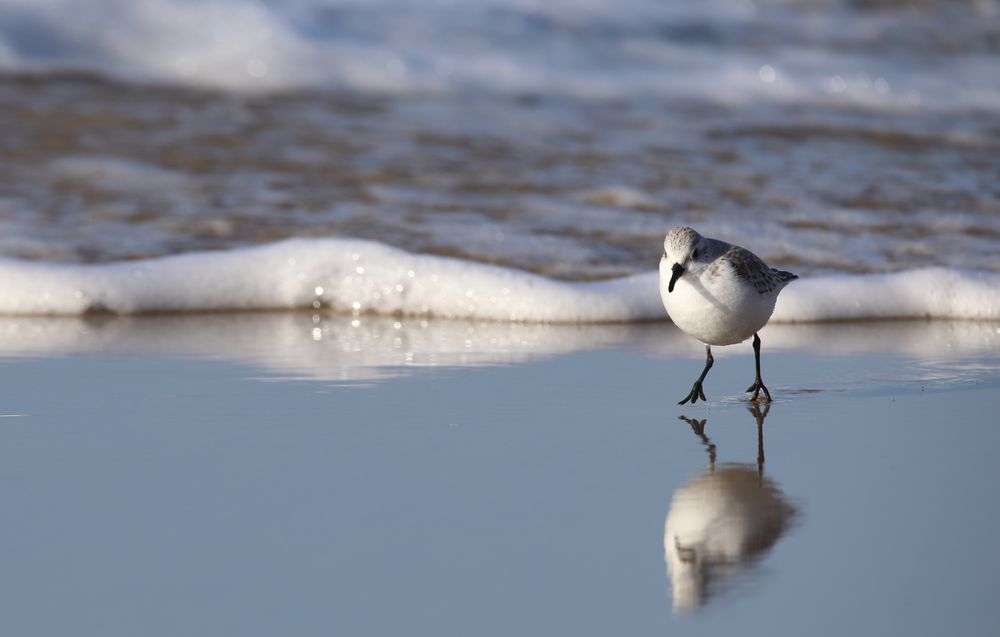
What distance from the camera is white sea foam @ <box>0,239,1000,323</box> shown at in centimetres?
463

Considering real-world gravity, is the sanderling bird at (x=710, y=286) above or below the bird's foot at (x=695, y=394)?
above

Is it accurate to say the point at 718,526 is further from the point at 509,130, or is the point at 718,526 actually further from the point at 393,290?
the point at 509,130

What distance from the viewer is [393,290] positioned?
479cm

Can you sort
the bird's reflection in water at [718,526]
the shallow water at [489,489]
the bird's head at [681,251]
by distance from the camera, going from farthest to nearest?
the bird's head at [681,251] < the bird's reflection in water at [718,526] < the shallow water at [489,489]

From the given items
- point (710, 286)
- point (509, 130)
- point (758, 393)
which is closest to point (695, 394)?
point (758, 393)

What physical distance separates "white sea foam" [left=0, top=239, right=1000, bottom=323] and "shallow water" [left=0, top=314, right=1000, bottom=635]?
0.47 metres

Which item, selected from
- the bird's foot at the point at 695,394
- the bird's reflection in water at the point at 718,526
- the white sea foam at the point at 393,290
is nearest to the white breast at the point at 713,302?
the bird's foot at the point at 695,394

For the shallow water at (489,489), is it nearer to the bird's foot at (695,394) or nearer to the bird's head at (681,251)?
the bird's foot at (695,394)

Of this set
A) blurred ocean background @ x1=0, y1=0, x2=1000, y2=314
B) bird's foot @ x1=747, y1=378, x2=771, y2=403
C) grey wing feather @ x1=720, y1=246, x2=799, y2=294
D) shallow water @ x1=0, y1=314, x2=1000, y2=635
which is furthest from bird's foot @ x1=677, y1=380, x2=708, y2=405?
blurred ocean background @ x1=0, y1=0, x2=1000, y2=314

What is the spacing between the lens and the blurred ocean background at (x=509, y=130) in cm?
562

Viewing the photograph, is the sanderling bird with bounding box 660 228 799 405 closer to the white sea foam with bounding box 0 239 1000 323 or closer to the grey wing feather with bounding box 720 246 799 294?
the grey wing feather with bounding box 720 246 799 294

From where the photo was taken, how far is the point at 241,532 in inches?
92.0

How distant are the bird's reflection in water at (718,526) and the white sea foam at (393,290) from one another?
1796 mm

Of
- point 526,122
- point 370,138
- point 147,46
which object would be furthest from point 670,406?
point 147,46
